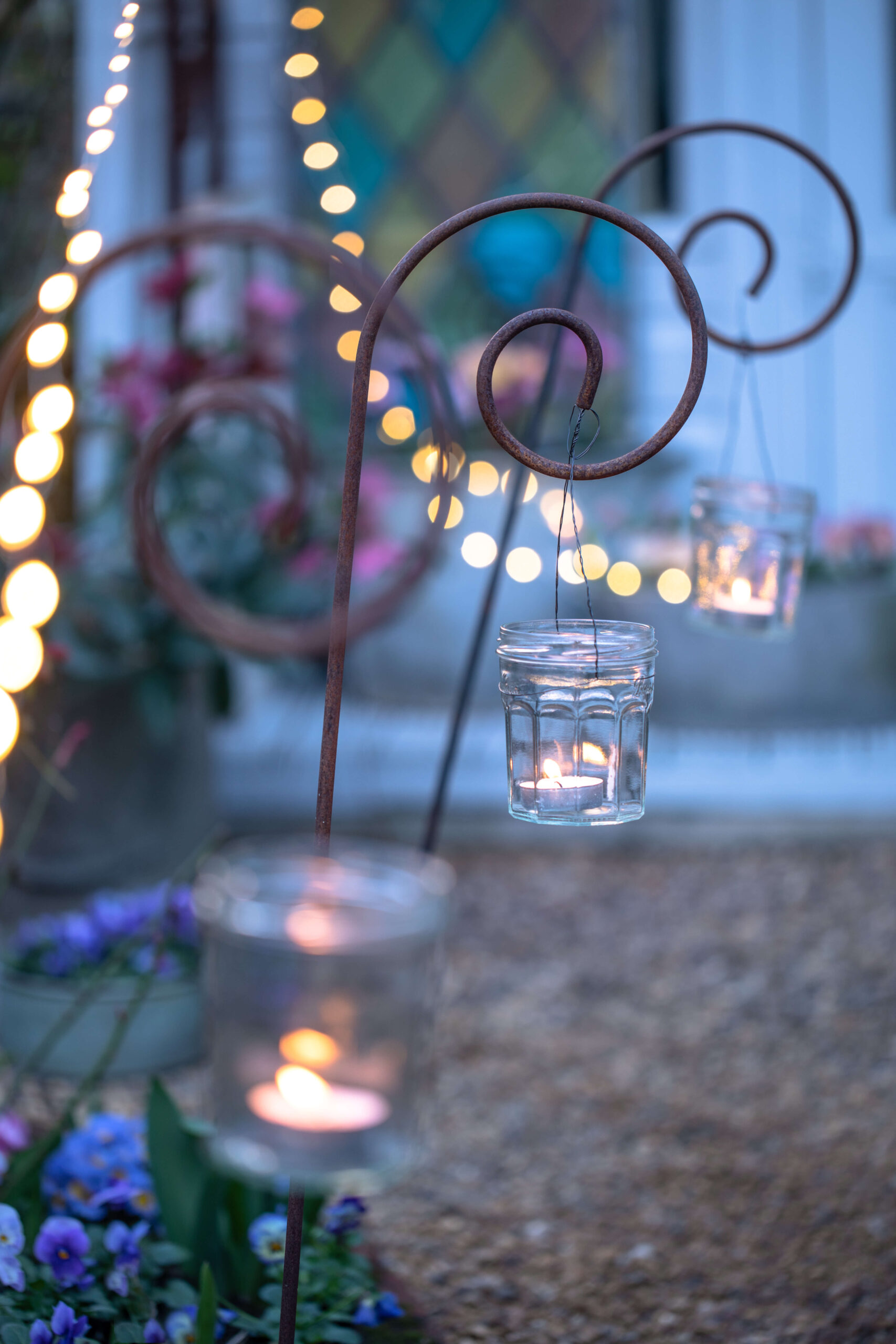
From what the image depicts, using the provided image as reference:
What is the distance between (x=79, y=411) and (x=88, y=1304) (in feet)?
6.30

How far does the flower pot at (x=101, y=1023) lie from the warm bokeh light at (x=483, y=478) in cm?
223

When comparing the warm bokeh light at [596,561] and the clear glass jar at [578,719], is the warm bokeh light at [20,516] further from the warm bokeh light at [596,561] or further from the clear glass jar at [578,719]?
the warm bokeh light at [596,561]

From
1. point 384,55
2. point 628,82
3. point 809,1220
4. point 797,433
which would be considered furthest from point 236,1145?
point 384,55

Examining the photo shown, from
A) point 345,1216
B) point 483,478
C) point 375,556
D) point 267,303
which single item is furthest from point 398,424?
point 345,1216

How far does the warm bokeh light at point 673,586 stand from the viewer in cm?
337

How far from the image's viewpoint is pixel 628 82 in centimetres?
390

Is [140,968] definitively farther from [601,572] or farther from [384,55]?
[384,55]

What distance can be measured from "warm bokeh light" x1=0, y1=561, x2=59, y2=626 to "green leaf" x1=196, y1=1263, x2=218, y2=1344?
23.2 inches

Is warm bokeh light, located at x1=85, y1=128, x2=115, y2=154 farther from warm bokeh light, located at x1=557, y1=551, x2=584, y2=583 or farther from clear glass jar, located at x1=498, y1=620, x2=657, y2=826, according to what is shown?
warm bokeh light, located at x1=557, y1=551, x2=584, y2=583

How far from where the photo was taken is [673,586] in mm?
3379

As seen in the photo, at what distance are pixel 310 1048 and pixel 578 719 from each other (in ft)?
0.89

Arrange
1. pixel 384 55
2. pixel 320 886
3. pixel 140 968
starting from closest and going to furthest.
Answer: pixel 320 886 < pixel 140 968 < pixel 384 55

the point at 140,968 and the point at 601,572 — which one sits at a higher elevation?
the point at 601,572

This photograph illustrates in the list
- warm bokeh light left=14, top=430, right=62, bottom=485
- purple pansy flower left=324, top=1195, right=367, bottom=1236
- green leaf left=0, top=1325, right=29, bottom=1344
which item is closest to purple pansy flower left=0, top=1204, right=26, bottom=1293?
green leaf left=0, top=1325, right=29, bottom=1344
